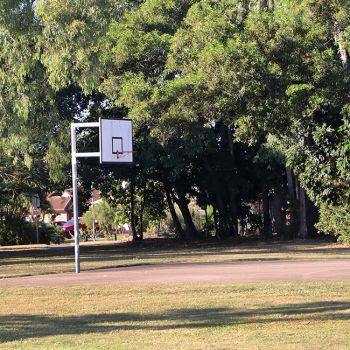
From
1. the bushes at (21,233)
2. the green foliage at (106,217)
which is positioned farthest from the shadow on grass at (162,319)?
the green foliage at (106,217)

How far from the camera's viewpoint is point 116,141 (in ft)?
73.1


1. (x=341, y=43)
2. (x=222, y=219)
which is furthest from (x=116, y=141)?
(x=222, y=219)

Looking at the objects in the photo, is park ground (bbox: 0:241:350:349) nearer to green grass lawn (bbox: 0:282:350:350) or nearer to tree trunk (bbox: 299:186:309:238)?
green grass lawn (bbox: 0:282:350:350)

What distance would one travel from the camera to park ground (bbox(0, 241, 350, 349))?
10094 mm

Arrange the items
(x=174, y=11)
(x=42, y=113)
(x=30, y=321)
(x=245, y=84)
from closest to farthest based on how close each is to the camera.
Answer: (x=30, y=321), (x=245, y=84), (x=42, y=113), (x=174, y=11)

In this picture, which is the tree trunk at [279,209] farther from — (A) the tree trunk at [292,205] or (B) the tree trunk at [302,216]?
(B) the tree trunk at [302,216]

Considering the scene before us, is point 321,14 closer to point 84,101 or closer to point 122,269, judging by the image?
point 122,269

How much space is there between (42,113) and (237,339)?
15.8 metres

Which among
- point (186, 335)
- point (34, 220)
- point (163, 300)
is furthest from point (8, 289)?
point (34, 220)

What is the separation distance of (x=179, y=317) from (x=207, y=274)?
7430 mm

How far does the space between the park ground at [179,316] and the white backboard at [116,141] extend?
17.5 ft

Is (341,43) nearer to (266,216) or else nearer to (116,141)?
(116,141)

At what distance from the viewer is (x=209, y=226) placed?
52.0m

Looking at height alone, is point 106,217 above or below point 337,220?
above
